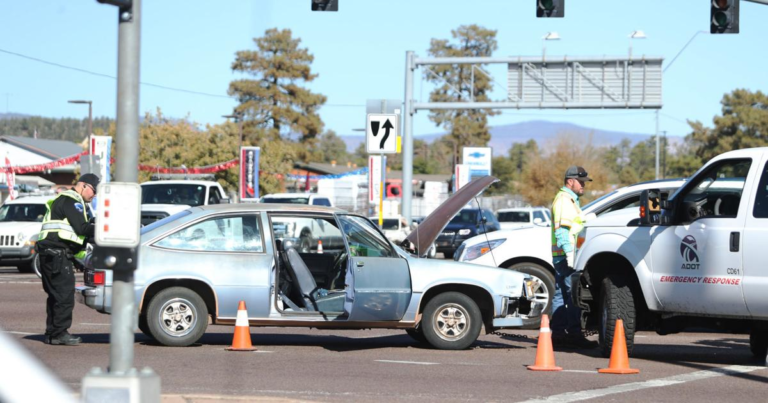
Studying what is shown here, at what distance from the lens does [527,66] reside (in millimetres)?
34031

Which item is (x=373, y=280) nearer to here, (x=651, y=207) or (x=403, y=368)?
(x=403, y=368)

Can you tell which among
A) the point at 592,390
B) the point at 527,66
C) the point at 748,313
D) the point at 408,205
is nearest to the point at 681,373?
the point at 748,313

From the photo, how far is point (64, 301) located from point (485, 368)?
4.77 m

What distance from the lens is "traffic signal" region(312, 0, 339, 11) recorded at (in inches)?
721

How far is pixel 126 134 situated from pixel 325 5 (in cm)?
1272

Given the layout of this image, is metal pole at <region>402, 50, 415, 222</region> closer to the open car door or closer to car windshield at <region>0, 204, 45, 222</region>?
car windshield at <region>0, 204, 45, 222</region>

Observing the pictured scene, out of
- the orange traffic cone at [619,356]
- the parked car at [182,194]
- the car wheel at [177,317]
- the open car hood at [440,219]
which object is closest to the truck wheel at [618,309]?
the orange traffic cone at [619,356]

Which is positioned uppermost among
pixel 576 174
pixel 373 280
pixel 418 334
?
pixel 576 174

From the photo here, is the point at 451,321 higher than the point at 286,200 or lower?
lower

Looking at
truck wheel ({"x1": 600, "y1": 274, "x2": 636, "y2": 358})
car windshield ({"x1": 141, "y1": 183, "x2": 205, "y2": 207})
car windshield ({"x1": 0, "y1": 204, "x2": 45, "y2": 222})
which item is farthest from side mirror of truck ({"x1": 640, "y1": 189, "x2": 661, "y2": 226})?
car windshield ({"x1": 0, "y1": 204, "x2": 45, "y2": 222})

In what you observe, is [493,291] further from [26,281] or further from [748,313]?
[26,281]

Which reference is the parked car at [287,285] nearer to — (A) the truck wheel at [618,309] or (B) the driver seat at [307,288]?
(B) the driver seat at [307,288]

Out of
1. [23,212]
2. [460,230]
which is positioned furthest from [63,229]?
[460,230]

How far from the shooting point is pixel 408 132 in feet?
102
